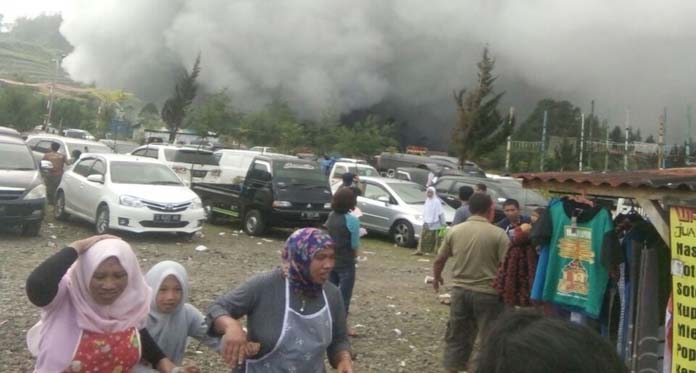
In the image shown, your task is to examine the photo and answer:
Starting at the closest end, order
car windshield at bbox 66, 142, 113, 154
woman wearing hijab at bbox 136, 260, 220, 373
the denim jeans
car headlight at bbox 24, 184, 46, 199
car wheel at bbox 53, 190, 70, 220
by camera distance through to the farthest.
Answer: woman wearing hijab at bbox 136, 260, 220, 373 → the denim jeans → car headlight at bbox 24, 184, 46, 199 → car wheel at bbox 53, 190, 70, 220 → car windshield at bbox 66, 142, 113, 154

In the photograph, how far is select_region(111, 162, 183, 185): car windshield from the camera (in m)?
13.6

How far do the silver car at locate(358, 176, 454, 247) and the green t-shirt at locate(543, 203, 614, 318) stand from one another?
9.49 metres

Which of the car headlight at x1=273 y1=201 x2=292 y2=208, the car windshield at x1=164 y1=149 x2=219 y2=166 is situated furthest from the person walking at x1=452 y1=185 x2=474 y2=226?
the car windshield at x1=164 y1=149 x2=219 y2=166

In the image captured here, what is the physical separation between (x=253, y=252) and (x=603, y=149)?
1194 inches

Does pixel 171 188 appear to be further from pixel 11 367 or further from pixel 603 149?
pixel 603 149

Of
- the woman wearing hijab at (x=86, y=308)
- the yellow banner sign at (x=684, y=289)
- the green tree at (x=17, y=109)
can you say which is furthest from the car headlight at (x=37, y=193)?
the green tree at (x=17, y=109)

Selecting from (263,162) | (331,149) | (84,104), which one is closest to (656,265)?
(263,162)

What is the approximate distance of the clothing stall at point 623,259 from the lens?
4781 mm

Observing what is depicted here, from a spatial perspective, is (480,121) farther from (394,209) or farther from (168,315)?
(168,315)

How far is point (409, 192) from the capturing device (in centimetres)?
1672

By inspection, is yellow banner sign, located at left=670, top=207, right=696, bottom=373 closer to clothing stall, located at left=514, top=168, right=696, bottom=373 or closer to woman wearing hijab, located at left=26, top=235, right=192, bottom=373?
clothing stall, located at left=514, top=168, right=696, bottom=373

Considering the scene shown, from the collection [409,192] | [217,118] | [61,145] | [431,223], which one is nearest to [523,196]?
[409,192]

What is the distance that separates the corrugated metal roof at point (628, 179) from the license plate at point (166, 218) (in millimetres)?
8132

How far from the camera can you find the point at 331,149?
1517 inches
